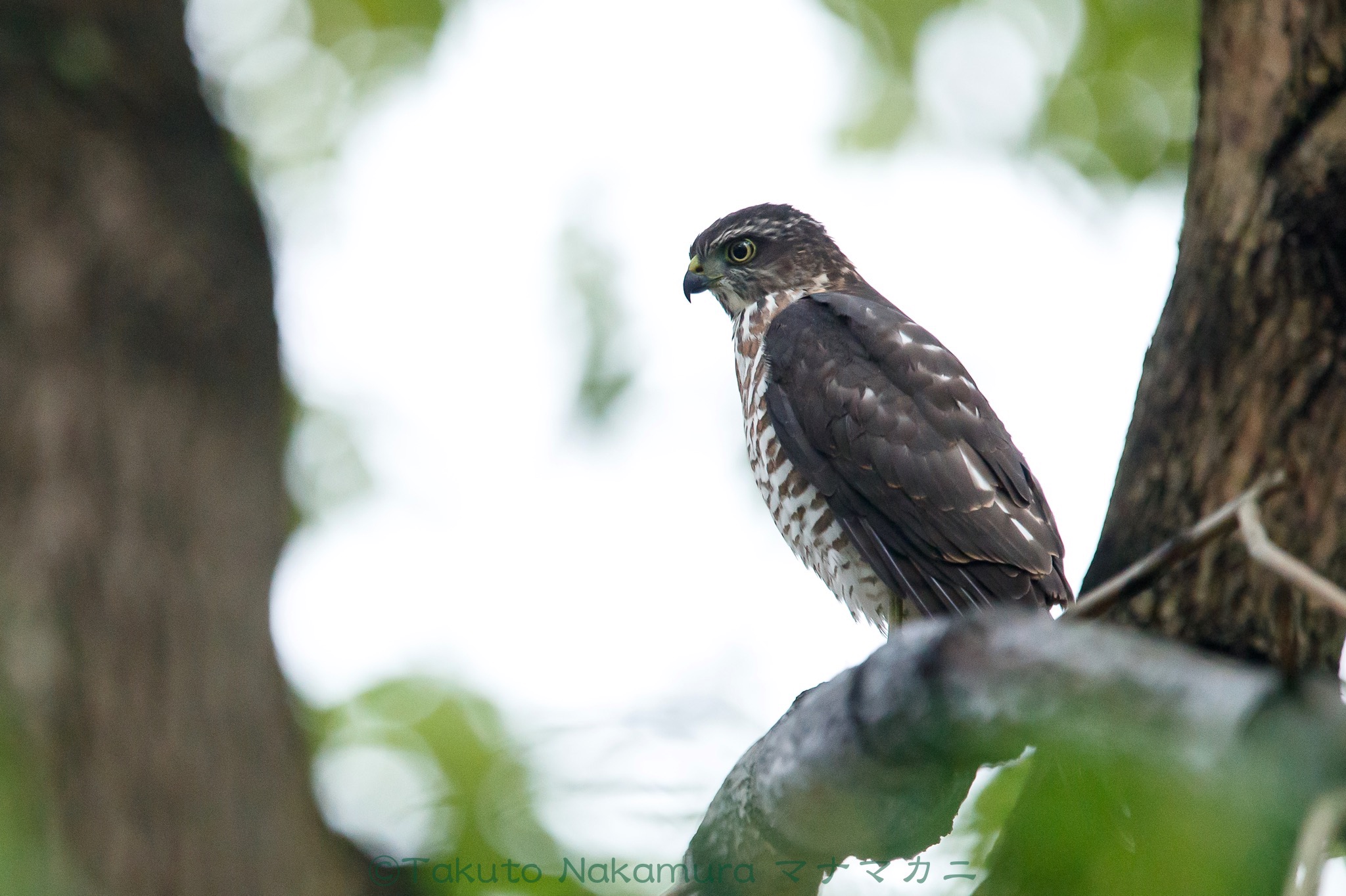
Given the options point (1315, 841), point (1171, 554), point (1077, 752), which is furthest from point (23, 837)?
point (1315, 841)

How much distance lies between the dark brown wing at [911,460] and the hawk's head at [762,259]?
84 cm

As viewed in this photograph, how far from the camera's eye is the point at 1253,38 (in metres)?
2.81

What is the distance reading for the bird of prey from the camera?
4.40 metres

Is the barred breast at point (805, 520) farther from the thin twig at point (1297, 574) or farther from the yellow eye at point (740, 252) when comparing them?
the thin twig at point (1297, 574)

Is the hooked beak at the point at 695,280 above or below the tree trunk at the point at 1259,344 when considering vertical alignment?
above

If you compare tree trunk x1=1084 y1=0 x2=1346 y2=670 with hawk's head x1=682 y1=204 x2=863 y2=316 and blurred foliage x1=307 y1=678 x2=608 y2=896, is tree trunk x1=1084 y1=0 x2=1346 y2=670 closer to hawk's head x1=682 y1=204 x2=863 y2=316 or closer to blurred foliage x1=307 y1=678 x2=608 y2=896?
blurred foliage x1=307 y1=678 x2=608 y2=896

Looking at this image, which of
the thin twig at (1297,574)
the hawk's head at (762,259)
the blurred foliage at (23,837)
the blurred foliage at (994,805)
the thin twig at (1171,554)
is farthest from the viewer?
the hawk's head at (762,259)

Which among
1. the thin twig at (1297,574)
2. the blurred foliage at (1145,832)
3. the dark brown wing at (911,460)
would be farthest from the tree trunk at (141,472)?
the thin twig at (1297,574)

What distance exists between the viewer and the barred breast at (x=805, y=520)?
15.7 feet

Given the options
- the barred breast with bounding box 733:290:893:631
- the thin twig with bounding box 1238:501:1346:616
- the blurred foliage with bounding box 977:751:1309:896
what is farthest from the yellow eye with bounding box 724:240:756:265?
the thin twig with bounding box 1238:501:1346:616

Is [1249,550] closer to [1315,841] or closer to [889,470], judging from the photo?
[1315,841]

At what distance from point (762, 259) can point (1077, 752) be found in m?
4.78

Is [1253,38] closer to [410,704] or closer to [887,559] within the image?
[887,559]

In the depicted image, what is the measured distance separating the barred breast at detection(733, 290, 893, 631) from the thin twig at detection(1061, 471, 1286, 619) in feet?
9.03
